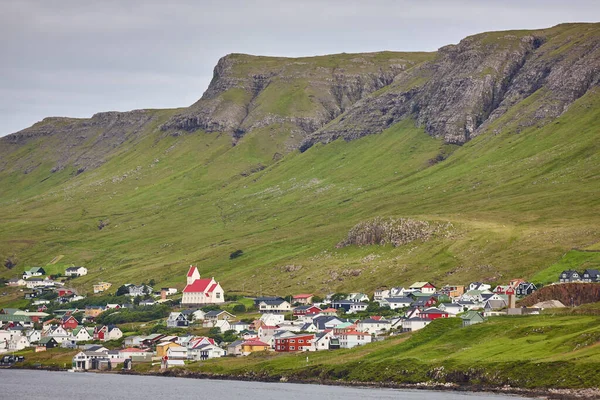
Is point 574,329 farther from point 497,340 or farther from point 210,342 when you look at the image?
point 210,342

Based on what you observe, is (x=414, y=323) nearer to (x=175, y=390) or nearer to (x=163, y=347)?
(x=163, y=347)

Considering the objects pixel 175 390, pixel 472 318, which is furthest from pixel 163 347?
pixel 472 318

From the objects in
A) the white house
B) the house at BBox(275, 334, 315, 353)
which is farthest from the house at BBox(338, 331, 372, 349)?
the white house

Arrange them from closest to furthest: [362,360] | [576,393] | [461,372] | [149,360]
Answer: [576,393] < [461,372] < [362,360] < [149,360]

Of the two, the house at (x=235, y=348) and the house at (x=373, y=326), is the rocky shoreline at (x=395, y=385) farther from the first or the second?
the house at (x=373, y=326)

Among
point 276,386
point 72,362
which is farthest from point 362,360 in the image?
point 72,362

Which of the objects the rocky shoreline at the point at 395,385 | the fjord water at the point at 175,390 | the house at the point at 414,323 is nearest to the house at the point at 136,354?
the rocky shoreline at the point at 395,385
